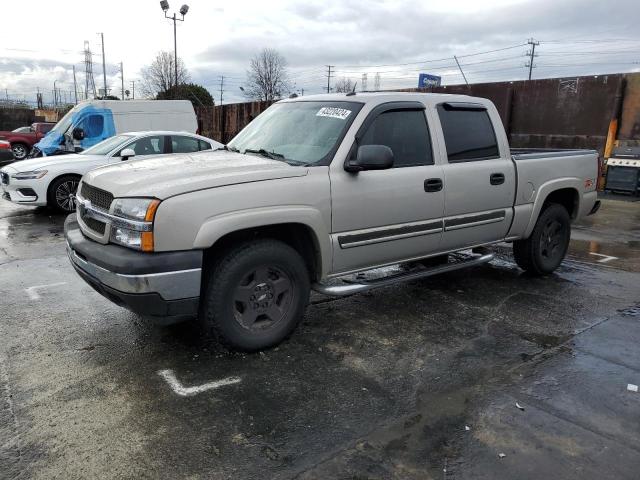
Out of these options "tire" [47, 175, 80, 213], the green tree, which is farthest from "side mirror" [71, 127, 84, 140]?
the green tree

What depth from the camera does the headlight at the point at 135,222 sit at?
3221 mm

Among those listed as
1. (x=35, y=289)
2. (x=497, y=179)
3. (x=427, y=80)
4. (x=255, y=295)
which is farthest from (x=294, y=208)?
(x=427, y=80)

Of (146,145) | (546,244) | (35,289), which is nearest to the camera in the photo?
(35,289)

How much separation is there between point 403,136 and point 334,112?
0.64 m

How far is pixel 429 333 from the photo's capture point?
4.36m

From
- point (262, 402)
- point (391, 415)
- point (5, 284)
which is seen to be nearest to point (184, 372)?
point (262, 402)

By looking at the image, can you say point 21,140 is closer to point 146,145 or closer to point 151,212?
point 146,145

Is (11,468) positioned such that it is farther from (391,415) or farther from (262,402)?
(391,415)

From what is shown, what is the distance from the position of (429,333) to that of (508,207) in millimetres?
1722

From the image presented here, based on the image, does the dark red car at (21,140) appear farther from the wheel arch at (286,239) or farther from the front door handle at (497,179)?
the front door handle at (497,179)

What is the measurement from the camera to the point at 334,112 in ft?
14.2

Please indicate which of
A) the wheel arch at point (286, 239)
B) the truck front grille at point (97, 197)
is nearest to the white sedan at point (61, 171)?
the truck front grille at point (97, 197)

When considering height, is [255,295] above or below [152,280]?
below

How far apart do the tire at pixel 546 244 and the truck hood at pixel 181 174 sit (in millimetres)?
3150
